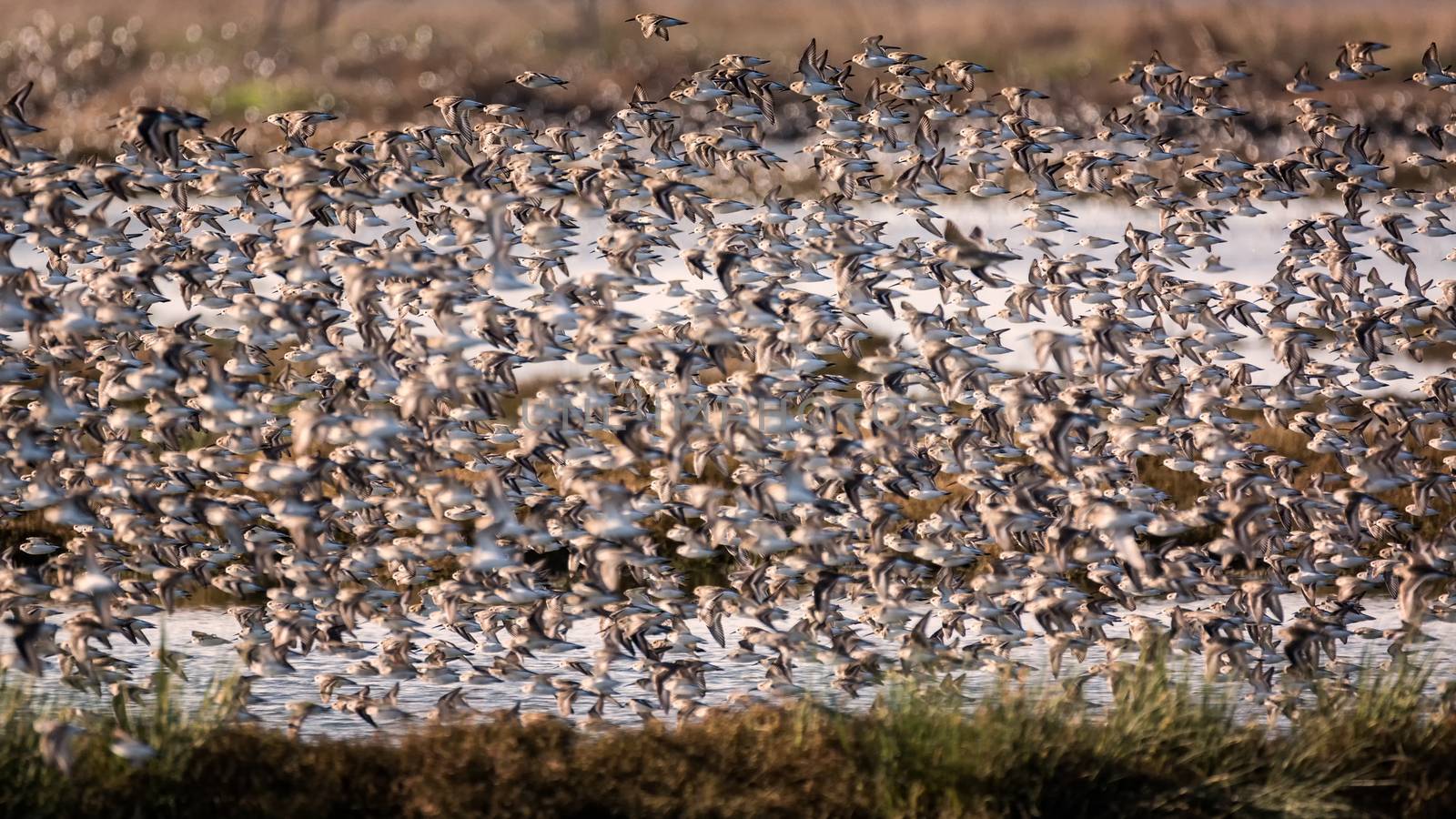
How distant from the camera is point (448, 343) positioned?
12.1m

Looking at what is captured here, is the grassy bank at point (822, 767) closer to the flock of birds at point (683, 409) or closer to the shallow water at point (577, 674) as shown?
the flock of birds at point (683, 409)

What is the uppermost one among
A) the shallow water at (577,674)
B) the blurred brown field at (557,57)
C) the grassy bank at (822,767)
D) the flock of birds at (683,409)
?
the blurred brown field at (557,57)

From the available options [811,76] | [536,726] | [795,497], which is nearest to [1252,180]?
[811,76]

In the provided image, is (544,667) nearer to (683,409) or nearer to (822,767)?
(683,409)

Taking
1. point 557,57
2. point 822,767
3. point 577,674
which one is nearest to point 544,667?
point 577,674

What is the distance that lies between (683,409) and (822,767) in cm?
381

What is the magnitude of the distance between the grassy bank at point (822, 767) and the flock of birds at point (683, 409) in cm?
60

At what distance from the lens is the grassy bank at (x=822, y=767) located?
433 inches

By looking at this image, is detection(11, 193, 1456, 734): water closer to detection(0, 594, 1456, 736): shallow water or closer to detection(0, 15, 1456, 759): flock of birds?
detection(0, 594, 1456, 736): shallow water

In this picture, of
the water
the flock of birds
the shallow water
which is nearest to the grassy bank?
the flock of birds

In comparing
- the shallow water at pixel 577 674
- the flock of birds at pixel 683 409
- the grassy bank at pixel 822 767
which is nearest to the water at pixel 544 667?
the shallow water at pixel 577 674

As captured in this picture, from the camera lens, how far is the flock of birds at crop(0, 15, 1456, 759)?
12.7 meters

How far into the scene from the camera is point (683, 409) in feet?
46.7

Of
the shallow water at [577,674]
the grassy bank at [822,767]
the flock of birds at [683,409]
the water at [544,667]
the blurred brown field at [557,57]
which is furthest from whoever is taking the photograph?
the blurred brown field at [557,57]
